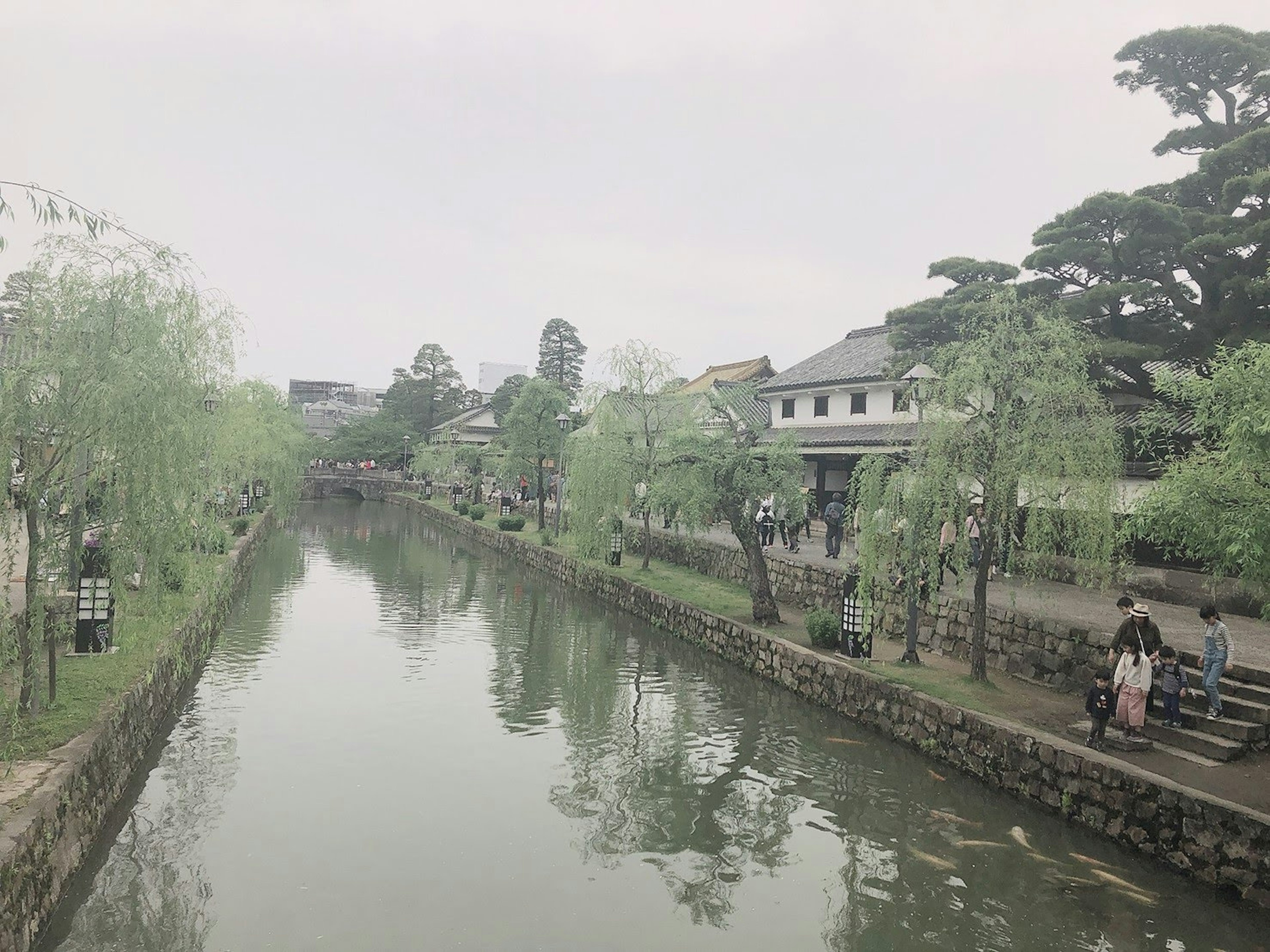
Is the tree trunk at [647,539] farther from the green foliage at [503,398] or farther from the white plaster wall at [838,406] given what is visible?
the green foliage at [503,398]

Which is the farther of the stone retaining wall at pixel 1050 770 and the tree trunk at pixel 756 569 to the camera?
the tree trunk at pixel 756 569

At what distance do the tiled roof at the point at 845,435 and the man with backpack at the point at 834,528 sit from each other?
7.37ft

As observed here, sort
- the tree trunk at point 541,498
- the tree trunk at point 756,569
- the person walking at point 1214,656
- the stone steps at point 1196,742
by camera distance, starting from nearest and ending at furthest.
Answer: the stone steps at point 1196,742 < the person walking at point 1214,656 < the tree trunk at point 756,569 < the tree trunk at point 541,498

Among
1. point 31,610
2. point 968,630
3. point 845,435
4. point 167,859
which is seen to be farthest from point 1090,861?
point 845,435

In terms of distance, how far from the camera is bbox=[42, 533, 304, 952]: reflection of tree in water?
7.46 meters

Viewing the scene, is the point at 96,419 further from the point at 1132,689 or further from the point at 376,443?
the point at 376,443

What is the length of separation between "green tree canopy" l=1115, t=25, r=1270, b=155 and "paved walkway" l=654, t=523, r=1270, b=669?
1106cm

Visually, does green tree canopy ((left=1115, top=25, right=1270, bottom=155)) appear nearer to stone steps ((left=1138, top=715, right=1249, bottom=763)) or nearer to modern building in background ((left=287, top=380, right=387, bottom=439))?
stone steps ((left=1138, top=715, right=1249, bottom=763))

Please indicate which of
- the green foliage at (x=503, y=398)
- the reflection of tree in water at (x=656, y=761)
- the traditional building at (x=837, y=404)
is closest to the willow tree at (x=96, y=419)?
the reflection of tree in water at (x=656, y=761)

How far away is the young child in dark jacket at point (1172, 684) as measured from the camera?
10.7 metres

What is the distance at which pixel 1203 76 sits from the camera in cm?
2069

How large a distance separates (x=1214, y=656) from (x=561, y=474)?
2584cm

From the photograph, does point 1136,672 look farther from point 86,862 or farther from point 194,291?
point 194,291

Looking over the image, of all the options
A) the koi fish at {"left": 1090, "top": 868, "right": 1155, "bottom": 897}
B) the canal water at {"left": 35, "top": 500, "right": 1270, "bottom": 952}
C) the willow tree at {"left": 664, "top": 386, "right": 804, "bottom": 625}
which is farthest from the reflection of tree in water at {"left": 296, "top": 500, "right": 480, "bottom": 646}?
the koi fish at {"left": 1090, "top": 868, "right": 1155, "bottom": 897}
